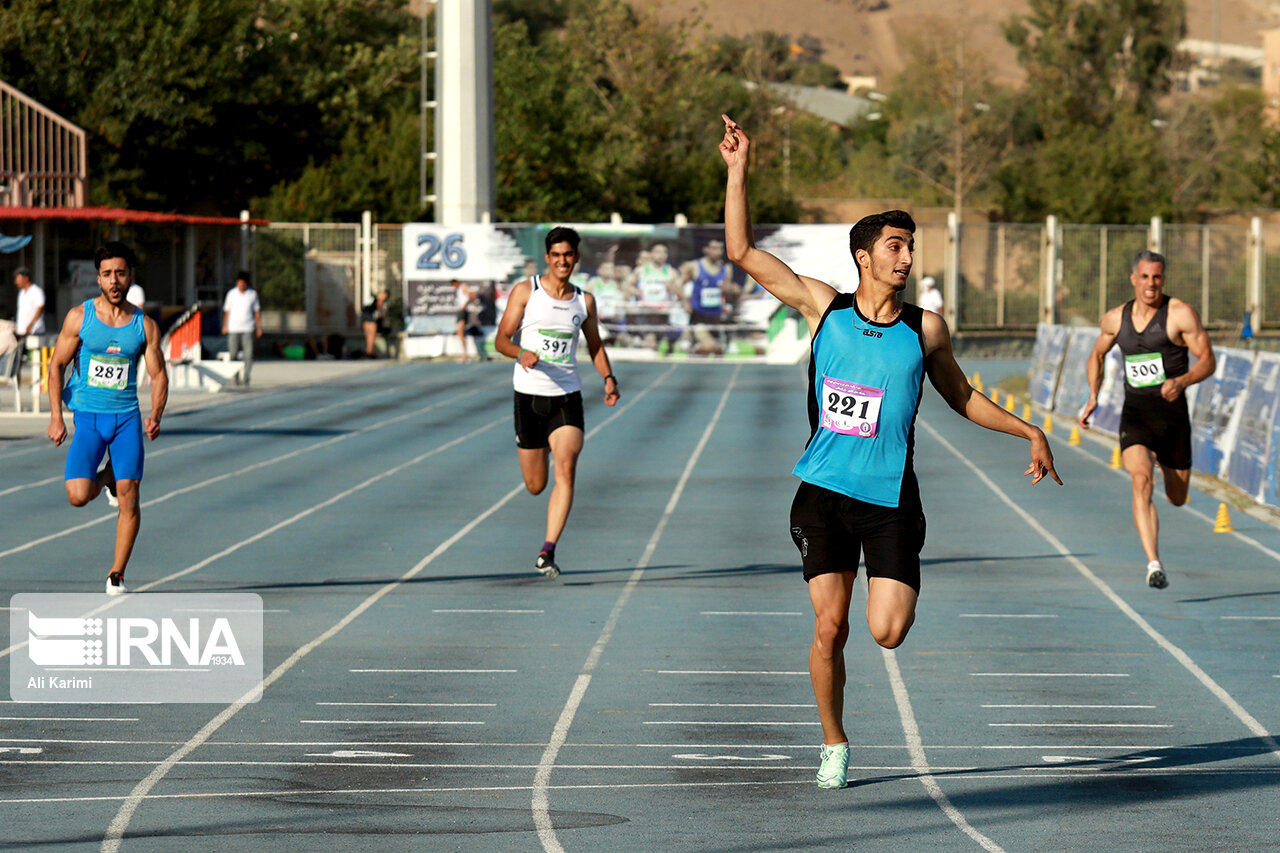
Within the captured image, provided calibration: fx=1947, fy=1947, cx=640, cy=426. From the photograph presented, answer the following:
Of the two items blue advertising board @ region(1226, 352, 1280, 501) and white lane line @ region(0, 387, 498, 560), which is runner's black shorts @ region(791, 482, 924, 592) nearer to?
white lane line @ region(0, 387, 498, 560)

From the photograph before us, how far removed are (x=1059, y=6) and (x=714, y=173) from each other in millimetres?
38666

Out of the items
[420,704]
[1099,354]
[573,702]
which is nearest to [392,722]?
[420,704]

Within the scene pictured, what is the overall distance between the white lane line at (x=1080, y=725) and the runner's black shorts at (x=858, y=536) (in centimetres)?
150

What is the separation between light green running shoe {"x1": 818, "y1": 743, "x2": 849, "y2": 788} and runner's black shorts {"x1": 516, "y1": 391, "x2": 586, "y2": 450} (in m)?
5.39

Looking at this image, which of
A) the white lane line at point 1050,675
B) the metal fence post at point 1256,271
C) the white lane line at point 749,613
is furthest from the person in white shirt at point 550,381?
the metal fence post at point 1256,271

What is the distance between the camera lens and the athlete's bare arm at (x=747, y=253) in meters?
6.47

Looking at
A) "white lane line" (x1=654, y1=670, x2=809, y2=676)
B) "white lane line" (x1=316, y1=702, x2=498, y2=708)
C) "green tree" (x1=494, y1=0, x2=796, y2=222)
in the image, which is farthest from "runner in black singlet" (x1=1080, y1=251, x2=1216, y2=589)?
"green tree" (x1=494, y1=0, x2=796, y2=222)

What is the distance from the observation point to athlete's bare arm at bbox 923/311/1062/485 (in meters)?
6.48

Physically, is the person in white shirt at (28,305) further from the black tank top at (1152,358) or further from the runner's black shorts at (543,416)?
the black tank top at (1152,358)

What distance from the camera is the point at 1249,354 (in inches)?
665

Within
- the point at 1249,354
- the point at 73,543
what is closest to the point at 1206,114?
the point at 1249,354

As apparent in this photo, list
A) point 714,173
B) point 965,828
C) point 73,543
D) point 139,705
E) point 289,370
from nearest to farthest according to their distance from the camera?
1. point 965,828
2. point 139,705
3. point 73,543
4. point 289,370
5. point 714,173

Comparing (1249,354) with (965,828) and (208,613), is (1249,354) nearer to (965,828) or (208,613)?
(208,613)

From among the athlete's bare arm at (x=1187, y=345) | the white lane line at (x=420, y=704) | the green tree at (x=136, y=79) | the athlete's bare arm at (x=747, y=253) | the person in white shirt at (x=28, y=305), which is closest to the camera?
the athlete's bare arm at (x=747, y=253)
